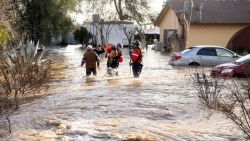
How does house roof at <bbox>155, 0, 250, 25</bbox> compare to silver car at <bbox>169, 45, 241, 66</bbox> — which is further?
house roof at <bbox>155, 0, 250, 25</bbox>

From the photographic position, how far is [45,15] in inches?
1671

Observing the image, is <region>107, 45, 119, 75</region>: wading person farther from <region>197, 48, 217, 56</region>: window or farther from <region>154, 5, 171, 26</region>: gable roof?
<region>154, 5, 171, 26</region>: gable roof

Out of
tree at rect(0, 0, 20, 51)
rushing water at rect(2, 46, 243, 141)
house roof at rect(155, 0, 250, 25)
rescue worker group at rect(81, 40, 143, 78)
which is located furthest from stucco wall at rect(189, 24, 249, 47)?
rushing water at rect(2, 46, 243, 141)

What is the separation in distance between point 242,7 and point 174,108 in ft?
96.0

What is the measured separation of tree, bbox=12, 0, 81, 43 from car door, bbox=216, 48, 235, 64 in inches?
787

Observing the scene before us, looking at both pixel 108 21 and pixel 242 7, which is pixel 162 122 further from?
pixel 108 21

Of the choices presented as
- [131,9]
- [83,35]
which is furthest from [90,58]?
[83,35]

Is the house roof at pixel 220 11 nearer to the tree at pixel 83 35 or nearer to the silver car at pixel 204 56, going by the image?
the silver car at pixel 204 56

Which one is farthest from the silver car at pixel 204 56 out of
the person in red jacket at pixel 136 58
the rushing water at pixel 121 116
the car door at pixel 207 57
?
the rushing water at pixel 121 116

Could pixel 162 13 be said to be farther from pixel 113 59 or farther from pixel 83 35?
pixel 113 59

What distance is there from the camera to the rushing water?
9.10 meters

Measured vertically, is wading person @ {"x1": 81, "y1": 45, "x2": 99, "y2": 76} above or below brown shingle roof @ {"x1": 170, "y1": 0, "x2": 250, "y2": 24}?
below

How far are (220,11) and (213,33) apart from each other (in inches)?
70.2

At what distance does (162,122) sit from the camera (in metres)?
10.4
